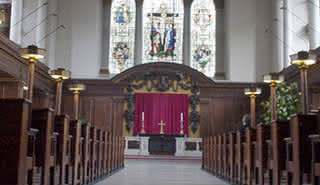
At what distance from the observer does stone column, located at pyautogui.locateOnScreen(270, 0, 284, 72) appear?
18.5 metres

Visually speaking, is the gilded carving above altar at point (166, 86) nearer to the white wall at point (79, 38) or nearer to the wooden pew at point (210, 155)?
the white wall at point (79, 38)

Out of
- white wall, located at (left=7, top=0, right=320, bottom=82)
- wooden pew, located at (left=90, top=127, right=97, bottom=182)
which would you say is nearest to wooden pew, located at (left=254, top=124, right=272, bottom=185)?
wooden pew, located at (left=90, top=127, right=97, bottom=182)

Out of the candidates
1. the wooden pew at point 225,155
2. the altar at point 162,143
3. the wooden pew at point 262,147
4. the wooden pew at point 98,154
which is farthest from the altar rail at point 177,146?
the wooden pew at point 262,147

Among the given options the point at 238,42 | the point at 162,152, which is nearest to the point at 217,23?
the point at 238,42

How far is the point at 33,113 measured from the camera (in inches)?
226

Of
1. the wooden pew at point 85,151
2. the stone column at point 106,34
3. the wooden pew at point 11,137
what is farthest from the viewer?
the stone column at point 106,34

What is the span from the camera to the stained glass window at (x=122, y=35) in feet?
67.0

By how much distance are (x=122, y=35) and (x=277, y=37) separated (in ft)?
21.3

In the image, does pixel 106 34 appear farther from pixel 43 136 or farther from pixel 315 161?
pixel 315 161

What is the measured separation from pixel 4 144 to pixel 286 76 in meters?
13.6

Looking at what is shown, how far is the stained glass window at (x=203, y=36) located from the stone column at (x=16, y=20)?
7.45 meters

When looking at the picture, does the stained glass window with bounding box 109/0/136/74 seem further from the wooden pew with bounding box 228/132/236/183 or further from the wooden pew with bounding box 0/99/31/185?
the wooden pew with bounding box 0/99/31/185

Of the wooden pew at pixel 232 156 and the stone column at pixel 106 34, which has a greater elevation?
the stone column at pixel 106 34

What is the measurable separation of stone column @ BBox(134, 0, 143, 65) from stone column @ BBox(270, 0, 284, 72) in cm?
551
